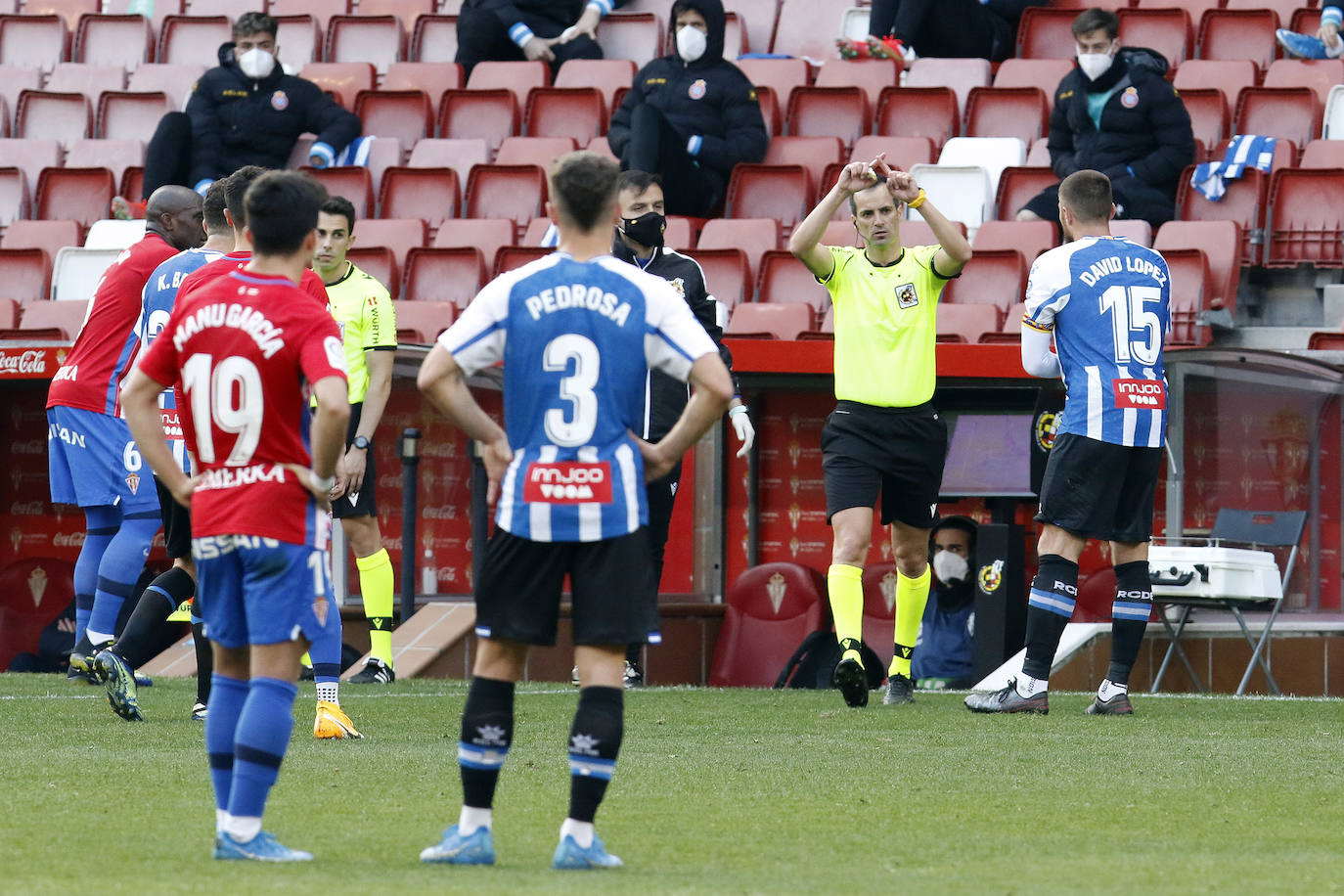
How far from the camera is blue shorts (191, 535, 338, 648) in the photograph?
4.31m

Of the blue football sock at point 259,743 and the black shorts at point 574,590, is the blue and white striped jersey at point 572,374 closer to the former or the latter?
the black shorts at point 574,590

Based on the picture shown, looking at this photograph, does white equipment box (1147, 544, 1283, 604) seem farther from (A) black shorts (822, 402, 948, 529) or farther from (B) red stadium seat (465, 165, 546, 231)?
(B) red stadium seat (465, 165, 546, 231)

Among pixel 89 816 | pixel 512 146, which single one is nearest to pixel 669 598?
pixel 512 146

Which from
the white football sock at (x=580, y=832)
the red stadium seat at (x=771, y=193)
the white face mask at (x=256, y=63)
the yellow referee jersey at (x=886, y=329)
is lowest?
the white football sock at (x=580, y=832)

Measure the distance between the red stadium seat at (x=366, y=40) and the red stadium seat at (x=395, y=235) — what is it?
10.5 feet

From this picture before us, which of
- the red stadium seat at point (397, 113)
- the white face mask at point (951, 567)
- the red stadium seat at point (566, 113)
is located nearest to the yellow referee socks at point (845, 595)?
the white face mask at point (951, 567)

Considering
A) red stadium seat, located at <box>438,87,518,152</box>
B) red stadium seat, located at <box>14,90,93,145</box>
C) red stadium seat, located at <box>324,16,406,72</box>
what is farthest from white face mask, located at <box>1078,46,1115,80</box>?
red stadium seat, located at <box>14,90,93,145</box>

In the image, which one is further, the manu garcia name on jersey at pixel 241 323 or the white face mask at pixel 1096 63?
the white face mask at pixel 1096 63

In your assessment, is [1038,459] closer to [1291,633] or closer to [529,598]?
[1291,633]

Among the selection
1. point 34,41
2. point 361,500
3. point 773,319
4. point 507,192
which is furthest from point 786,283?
point 34,41

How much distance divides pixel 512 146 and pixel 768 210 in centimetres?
210

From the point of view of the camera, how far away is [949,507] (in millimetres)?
11734

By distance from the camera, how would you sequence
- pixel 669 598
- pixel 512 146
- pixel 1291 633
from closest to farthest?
pixel 1291 633 → pixel 669 598 → pixel 512 146

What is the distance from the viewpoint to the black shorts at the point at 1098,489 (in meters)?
7.76
